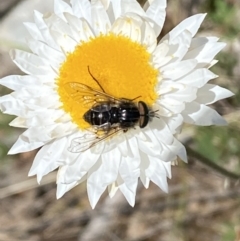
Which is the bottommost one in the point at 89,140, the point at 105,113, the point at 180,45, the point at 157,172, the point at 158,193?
the point at 158,193

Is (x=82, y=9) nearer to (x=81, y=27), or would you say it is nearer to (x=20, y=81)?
(x=81, y=27)

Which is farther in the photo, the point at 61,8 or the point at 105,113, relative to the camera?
the point at 61,8

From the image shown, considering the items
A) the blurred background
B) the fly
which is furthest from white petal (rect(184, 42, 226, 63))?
the blurred background

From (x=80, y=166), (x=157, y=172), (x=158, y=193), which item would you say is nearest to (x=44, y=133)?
(x=80, y=166)

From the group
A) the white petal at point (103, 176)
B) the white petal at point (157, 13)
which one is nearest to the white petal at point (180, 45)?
the white petal at point (157, 13)

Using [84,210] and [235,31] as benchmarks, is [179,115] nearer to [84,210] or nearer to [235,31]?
[235,31]

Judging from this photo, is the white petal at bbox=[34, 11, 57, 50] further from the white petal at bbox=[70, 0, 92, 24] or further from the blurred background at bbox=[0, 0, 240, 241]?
the blurred background at bbox=[0, 0, 240, 241]

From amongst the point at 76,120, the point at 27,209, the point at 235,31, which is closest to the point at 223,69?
the point at 235,31
